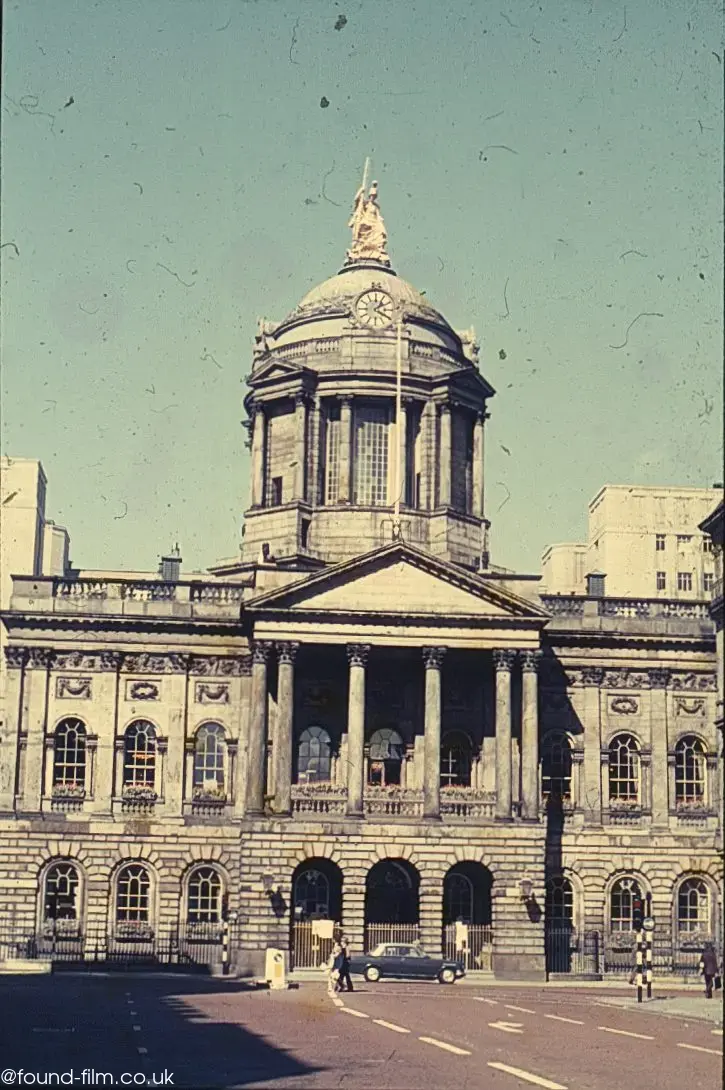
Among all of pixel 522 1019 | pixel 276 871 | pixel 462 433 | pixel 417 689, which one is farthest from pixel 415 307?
pixel 522 1019

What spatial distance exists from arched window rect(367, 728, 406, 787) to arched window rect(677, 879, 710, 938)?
11455mm

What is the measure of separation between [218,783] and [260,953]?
8058 mm

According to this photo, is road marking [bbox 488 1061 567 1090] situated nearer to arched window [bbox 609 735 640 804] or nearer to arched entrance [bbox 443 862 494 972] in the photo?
arched entrance [bbox 443 862 494 972]

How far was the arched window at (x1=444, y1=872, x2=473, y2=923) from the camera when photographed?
2657 inches

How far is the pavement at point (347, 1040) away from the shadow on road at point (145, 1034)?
36mm

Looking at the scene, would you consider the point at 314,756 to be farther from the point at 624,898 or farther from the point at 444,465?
the point at 444,465

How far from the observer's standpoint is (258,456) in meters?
79.2

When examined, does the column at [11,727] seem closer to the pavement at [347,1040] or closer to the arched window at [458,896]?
the arched window at [458,896]

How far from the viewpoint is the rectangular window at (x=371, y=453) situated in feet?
257

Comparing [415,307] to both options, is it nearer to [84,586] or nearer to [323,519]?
[323,519]

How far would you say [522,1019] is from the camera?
39.9 meters

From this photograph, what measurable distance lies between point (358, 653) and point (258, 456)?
51.5 ft

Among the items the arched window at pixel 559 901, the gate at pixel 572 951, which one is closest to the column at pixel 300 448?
the arched window at pixel 559 901

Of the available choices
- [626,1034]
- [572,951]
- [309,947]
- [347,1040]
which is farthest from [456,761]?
[347,1040]
